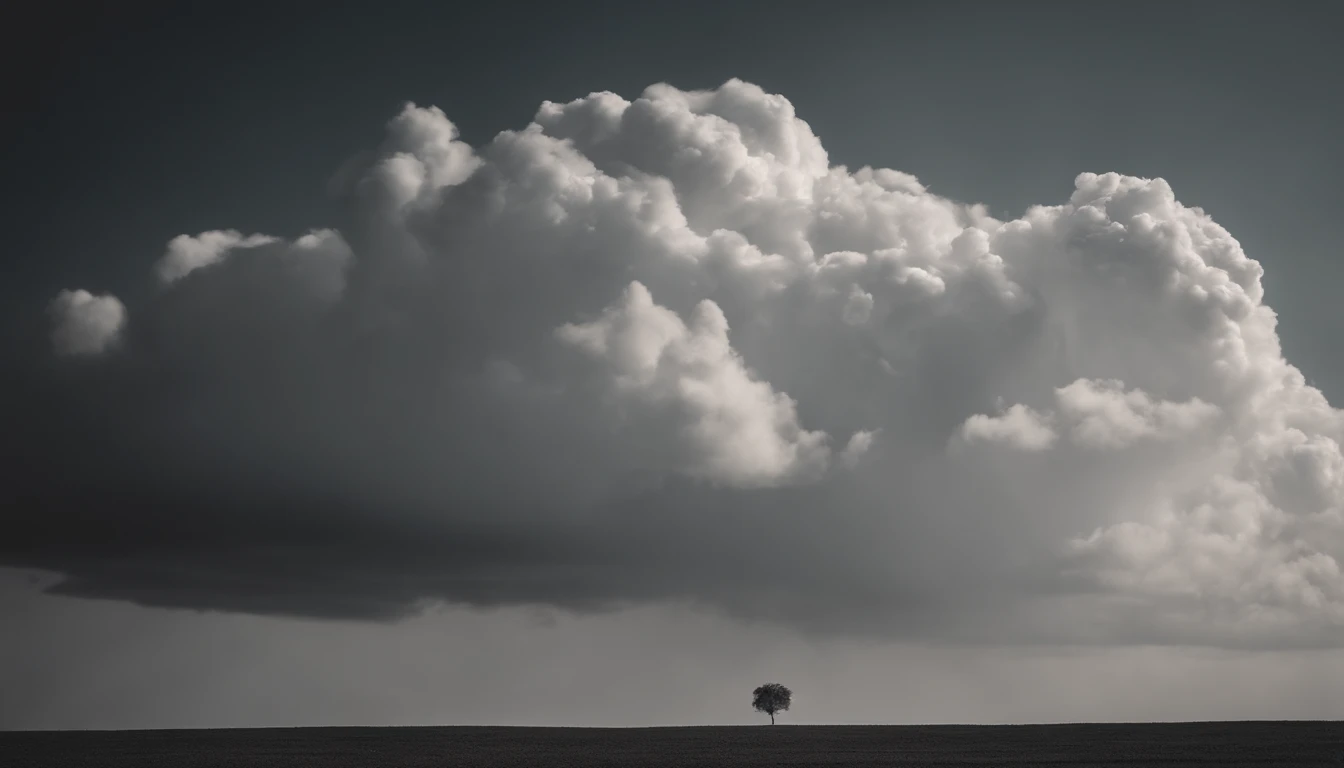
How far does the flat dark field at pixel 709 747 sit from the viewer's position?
97.5m

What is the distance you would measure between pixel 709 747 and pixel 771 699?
2851 inches

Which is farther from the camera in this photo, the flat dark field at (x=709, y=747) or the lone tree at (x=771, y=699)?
the lone tree at (x=771, y=699)

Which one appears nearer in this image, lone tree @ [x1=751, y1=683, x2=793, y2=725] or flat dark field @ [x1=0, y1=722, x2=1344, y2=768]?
flat dark field @ [x1=0, y1=722, x2=1344, y2=768]

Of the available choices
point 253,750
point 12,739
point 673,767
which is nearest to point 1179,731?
point 673,767

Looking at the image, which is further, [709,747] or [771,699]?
[771,699]

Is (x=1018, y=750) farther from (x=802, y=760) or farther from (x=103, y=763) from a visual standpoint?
(x=103, y=763)

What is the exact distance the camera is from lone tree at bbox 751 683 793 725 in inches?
7549

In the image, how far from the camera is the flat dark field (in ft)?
320

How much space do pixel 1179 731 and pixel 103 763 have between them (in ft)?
422

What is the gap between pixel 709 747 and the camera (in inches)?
4843

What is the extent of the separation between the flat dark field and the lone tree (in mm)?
23864

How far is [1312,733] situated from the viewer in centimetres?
12725

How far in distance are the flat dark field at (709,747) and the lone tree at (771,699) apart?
2386 centimetres

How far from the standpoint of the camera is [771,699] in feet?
632
